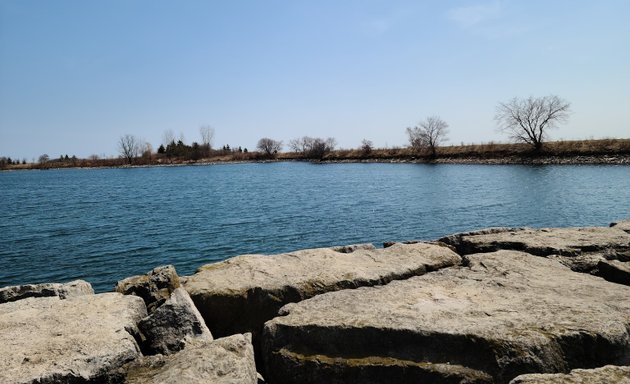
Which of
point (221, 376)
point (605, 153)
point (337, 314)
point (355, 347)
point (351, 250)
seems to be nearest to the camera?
point (221, 376)

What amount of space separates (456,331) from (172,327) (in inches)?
151

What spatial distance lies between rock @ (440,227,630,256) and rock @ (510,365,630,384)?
17.7ft

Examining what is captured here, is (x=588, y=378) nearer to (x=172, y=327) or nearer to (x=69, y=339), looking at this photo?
(x=172, y=327)

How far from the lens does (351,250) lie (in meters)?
9.91

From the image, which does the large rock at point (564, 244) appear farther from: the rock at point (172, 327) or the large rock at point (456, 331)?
the rock at point (172, 327)

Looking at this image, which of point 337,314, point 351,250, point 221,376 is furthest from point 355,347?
point 351,250

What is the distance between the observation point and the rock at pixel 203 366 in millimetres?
4219

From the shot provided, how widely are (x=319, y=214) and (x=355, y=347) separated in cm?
2138

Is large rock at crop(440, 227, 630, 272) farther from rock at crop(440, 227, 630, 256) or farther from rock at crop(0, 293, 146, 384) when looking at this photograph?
rock at crop(0, 293, 146, 384)

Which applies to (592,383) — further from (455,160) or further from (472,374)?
(455,160)

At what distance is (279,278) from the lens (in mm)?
7254

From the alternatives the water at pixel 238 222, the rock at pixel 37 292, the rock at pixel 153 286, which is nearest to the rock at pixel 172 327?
the rock at pixel 153 286

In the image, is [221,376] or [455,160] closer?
[221,376]

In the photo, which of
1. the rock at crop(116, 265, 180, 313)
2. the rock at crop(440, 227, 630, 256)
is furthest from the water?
the rock at crop(440, 227, 630, 256)
